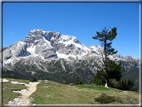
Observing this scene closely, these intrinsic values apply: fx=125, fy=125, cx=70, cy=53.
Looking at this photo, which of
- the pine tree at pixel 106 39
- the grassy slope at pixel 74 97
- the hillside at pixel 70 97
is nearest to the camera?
the hillside at pixel 70 97

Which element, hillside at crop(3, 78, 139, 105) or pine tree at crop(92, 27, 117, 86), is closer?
hillside at crop(3, 78, 139, 105)

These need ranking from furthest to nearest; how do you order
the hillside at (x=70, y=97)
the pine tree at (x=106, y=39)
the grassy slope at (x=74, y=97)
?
the pine tree at (x=106, y=39), the grassy slope at (x=74, y=97), the hillside at (x=70, y=97)

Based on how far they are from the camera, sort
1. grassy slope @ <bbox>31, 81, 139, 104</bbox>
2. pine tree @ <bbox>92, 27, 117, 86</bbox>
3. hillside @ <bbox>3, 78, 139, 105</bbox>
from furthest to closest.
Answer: pine tree @ <bbox>92, 27, 117, 86</bbox> < grassy slope @ <bbox>31, 81, 139, 104</bbox> < hillside @ <bbox>3, 78, 139, 105</bbox>

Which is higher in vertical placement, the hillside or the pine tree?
the pine tree

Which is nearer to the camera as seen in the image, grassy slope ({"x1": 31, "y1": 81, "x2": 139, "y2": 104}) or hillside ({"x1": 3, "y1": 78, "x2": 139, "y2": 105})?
hillside ({"x1": 3, "y1": 78, "x2": 139, "y2": 105})

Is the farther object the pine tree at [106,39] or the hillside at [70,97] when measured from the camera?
the pine tree at [106,39]

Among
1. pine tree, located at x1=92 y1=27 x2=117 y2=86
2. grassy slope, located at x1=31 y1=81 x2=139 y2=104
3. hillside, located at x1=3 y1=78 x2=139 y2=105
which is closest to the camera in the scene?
hillside, located at x1=3 y1=78 x2=139 y2=105

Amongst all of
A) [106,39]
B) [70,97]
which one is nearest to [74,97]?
[70,97]

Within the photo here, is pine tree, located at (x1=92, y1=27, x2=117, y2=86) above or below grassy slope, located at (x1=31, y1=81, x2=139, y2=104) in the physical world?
above

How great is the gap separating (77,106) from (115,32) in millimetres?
22585

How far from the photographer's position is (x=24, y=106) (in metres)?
13.1

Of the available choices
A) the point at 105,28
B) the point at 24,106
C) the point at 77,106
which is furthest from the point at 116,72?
the point at 24,106

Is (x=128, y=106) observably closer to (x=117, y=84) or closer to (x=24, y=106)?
(x=24, y=106)

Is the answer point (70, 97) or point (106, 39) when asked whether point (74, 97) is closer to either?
point (70, 97)
